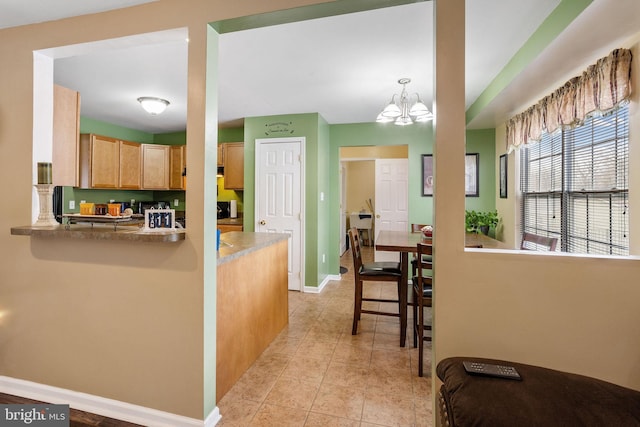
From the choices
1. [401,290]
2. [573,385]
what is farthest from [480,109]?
[573,385]

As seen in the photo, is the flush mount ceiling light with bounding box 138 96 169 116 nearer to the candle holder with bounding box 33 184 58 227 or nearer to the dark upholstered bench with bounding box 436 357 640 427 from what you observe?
the candle holder with bounding box 33 184 58 227

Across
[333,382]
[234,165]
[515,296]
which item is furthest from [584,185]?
[234,165]

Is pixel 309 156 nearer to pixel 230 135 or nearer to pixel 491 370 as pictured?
pixel 230 135

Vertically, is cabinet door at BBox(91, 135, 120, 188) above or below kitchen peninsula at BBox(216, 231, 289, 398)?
above

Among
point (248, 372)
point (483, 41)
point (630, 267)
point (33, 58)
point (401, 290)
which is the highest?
point (483, 41)

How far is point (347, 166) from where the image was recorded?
865cm

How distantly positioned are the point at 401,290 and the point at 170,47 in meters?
2.77

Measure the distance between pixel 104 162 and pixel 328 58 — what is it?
12.0 ft

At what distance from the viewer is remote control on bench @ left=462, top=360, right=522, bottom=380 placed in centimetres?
118

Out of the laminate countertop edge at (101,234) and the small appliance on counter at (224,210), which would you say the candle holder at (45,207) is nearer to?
the laminate countertop edge at (101,234)

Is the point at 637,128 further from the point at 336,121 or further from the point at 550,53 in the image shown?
the point at 336,121

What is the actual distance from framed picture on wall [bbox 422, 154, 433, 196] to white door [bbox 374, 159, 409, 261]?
81cm

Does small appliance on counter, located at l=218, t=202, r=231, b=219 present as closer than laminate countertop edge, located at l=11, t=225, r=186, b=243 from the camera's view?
No

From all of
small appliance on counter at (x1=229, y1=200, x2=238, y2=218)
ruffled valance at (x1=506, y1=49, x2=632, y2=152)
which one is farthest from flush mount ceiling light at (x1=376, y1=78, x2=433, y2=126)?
small appliance on counter at (x1=229, y1=200, x2=238, y2=218)
